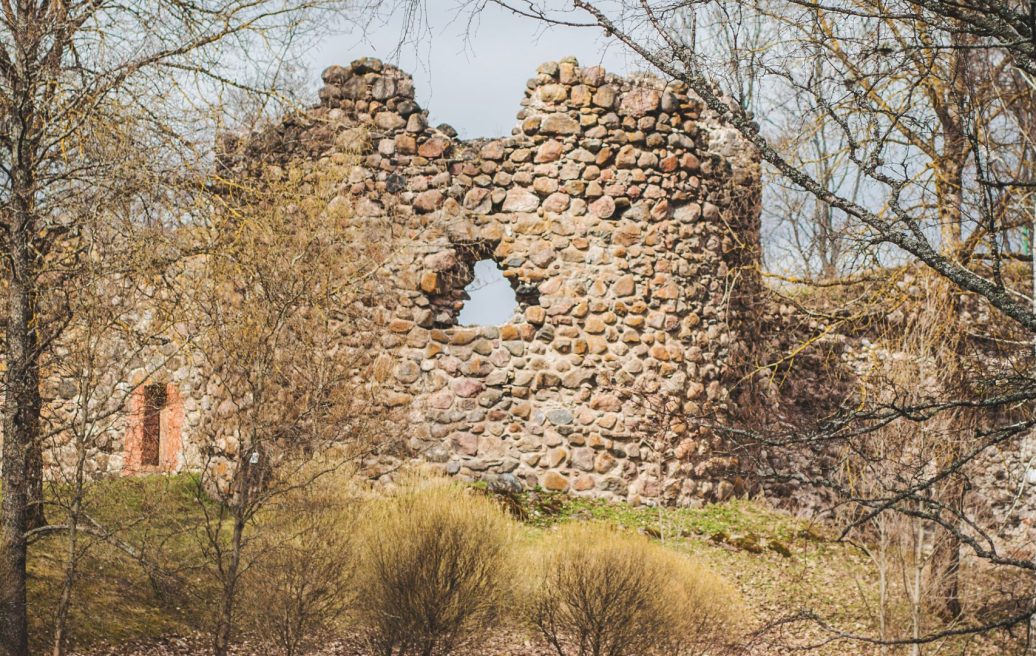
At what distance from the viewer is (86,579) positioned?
8188 mm

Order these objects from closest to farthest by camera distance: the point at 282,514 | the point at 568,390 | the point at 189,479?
the point at 282,514 < the point at 568,390 < the point at 189,479

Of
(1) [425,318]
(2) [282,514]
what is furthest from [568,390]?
(2) [282,514]

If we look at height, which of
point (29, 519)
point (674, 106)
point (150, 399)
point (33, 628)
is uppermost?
point (674, 106)

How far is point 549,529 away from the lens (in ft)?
30.7

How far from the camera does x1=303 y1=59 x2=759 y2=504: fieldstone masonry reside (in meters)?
10.4

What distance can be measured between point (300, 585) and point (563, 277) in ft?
15.4

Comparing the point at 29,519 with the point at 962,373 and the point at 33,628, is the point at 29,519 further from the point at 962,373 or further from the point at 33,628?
the point at 962,373

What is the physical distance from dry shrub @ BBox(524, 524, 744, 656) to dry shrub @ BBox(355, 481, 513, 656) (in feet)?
1.37

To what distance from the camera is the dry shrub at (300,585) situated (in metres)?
7.15

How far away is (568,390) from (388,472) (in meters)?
2.08

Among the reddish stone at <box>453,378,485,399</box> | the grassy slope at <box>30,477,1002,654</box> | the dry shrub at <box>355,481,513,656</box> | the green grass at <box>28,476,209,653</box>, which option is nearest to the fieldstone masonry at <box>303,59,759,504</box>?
the reddish stone at <box>453,378,485,399</box>

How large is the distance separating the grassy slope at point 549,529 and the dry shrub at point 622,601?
59cm

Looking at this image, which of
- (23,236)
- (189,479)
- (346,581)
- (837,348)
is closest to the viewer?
(23,236)

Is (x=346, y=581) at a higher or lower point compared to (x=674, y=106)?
lower
